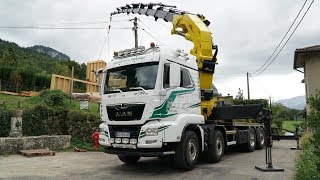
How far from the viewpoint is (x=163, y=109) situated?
29.6ft

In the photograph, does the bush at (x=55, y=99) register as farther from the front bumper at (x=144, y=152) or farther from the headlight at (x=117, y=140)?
the front bumper at (x=144, y=152)

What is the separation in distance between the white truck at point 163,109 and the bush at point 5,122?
4.94 meters

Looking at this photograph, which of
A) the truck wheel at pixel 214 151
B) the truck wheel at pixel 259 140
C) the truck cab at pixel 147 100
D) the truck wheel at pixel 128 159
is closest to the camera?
the truck cab at pixel 147 100

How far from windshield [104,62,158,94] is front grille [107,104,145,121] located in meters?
0.47

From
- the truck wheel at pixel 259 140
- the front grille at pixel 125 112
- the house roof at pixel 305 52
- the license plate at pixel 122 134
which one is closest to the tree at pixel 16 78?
the front grille at pixel 125 112

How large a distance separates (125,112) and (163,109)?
1.06m

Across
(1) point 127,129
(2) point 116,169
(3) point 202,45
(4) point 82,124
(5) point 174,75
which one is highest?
(3) point 202,45

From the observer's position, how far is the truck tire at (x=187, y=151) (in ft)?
30.1

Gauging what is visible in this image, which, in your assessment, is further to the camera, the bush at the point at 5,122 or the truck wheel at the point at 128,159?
the bush at the point at 5,122

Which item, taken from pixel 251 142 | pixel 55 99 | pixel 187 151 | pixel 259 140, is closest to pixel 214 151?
pixel 187 151

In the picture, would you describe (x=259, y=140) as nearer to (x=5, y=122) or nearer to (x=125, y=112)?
(x=125, y=112)

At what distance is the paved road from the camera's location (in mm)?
8648

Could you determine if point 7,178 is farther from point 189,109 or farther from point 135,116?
point 189,109

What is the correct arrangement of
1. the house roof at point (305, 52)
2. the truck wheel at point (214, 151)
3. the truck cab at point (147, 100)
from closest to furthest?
1. the truck cab at point (147, 100)
2. the truck wheel at point (214, 151)
3. the house roof at point (305, 52)
